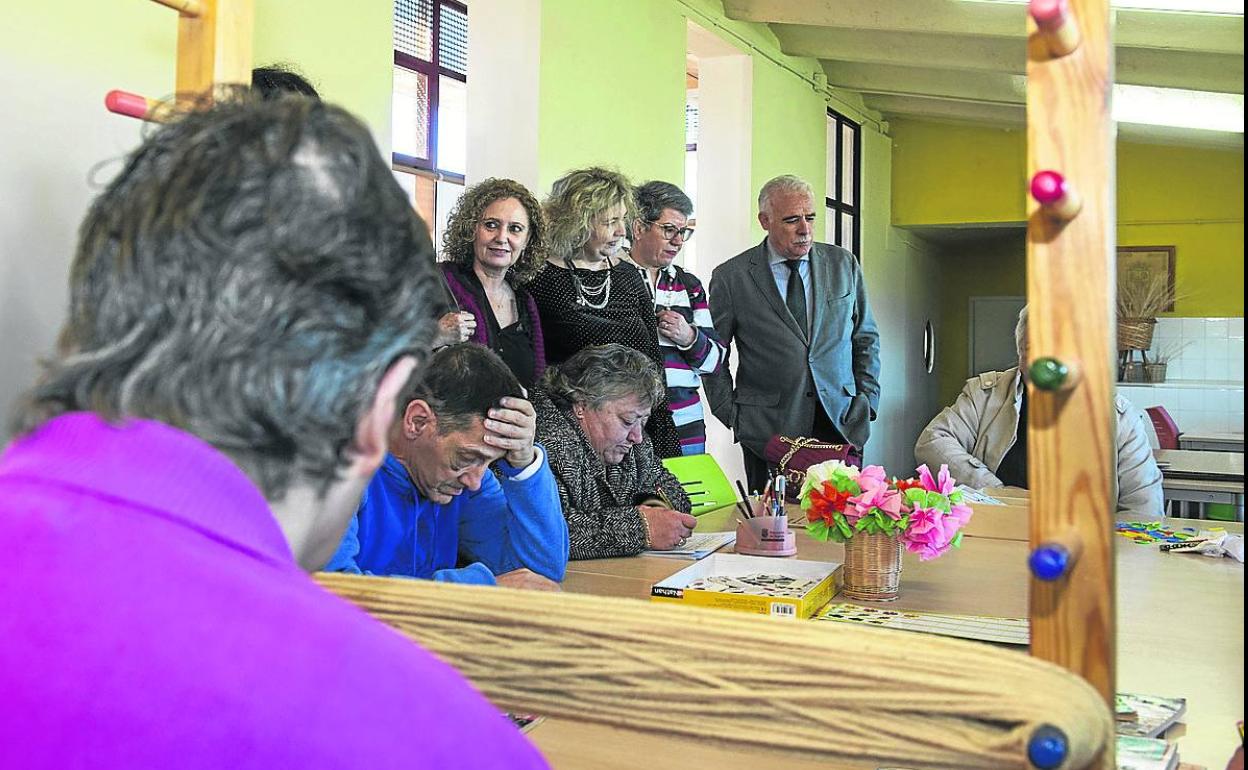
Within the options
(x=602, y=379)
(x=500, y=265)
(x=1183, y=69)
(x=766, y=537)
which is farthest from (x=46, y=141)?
(x=1183, y=69)

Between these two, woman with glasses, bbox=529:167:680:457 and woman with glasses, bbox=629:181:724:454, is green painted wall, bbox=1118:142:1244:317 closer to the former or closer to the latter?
woman with glasses, bbox=629:181:724:454

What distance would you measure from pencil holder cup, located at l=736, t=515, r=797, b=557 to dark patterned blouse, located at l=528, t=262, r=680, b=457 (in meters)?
0.84

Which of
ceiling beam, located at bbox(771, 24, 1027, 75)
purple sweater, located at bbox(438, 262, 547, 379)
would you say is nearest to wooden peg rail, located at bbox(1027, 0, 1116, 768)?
purple sweater, located at bbox(438, 262, 547, 379)

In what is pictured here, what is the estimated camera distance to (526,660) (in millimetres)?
829

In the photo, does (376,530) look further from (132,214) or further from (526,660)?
(132,214)

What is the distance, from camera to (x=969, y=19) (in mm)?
6824

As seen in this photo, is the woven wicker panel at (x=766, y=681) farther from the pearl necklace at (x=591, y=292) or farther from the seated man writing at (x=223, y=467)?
the pearl necklace at (x=591, y=292)

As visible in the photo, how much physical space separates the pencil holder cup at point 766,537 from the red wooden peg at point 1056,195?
2116 millimetres

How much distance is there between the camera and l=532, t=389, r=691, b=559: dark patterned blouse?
112 inches

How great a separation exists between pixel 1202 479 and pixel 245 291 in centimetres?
494

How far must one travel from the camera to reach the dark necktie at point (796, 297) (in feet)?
16.1

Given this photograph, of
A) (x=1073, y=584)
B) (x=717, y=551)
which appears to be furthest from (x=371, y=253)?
(x=717, y=551)

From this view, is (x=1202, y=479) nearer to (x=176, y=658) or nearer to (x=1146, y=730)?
(x=1146, y=730)

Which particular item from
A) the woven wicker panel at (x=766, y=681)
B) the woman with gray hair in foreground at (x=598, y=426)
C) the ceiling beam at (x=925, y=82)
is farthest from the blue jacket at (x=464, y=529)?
the ceiling beam at (x=925, y=82)
